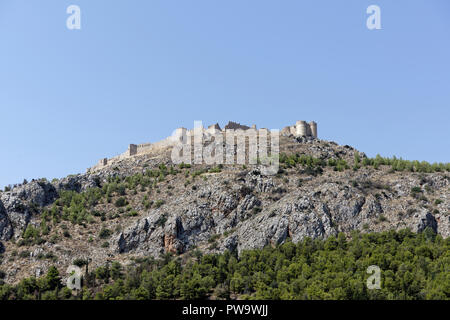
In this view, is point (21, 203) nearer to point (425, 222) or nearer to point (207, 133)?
point (207, 133)

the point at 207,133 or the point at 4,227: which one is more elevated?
the point at 207,133

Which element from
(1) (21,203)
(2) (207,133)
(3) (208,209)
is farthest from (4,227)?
(2) (207,133)

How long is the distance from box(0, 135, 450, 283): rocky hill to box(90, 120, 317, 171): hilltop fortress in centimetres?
1628

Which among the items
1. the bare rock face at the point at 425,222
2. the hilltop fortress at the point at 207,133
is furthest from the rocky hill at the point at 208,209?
the hilltop fortress at the point at 207,133

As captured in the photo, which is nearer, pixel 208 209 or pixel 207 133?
pixel 208 209

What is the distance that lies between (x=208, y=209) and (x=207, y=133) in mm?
36485

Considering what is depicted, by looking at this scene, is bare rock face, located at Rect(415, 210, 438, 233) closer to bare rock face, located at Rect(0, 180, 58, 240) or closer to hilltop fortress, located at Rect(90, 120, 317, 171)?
hilltop fortress, located at Rect(90, 120, 317, 171)

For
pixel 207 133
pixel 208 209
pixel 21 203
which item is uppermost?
pixel 207 133

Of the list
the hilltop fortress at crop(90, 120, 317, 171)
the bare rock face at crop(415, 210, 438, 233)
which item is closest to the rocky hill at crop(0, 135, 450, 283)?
the bare rock face at crop(415, 210, 438, 233)

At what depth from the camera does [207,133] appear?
134 metres

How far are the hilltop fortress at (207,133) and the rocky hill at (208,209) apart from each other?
1628 centimetres

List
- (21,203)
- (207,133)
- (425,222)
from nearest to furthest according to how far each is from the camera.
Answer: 1. (425,222)
2. (21,203)
3. (207,133)

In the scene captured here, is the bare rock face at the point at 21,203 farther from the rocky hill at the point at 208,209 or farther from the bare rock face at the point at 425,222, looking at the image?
the bare rock face at the point at 425,222

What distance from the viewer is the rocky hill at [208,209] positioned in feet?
304
